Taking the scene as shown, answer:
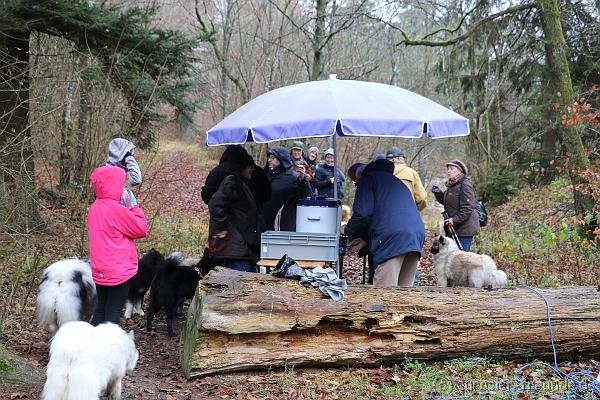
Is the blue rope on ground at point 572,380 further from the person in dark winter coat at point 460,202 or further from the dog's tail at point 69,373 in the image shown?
the dog's tail at point 69,373

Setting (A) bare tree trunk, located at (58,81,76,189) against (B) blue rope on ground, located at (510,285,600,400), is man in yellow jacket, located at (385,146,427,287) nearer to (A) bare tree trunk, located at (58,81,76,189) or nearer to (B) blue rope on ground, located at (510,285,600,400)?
(B) blue rope on ground, located at (510,285,600,400)

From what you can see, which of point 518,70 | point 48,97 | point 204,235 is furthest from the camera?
point 518,70

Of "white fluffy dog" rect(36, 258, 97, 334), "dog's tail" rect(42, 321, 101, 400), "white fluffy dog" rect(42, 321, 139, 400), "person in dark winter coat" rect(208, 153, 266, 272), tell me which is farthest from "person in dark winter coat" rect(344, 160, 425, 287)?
"dog's tail" rect(42, 321, 101, 400)

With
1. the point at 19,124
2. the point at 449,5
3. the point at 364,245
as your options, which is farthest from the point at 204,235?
the point at 449,5

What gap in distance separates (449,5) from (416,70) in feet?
18.4

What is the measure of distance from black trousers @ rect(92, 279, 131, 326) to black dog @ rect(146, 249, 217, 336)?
1.34 m

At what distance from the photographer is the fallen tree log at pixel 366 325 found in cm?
574

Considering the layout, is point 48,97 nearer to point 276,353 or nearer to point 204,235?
point 204,235

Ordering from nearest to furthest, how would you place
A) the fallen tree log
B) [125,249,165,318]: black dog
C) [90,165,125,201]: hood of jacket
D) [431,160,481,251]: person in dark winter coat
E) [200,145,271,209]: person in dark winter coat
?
the fallen tree log < [90,165,125,201]: hood of jacket < [200,145,271,209]: person in dark winter coat < [125,249,165,318]: black dog < [431,160,481,251]: person in dark winter coat

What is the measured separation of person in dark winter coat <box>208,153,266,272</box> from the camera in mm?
7145

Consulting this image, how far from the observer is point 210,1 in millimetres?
19344

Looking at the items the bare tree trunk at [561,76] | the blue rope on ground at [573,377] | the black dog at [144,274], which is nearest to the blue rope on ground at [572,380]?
the blue rope on ground at [573,377]

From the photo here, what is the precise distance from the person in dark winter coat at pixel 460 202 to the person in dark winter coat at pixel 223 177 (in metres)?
2.75

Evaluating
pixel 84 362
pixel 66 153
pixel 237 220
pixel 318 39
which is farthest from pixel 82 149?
pixel 318 39
